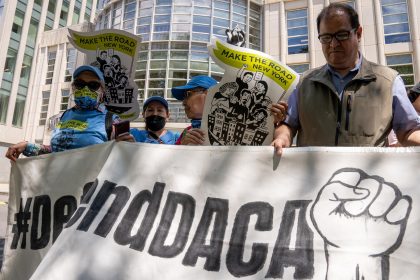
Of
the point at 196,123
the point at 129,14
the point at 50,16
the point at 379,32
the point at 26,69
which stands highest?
the point at 50,16

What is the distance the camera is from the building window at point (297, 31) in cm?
1927

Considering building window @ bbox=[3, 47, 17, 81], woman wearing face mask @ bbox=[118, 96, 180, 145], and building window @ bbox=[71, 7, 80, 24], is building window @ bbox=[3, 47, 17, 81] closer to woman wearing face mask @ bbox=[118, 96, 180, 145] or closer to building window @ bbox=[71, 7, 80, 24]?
building window @ bbox=[71, 7, 80, 24]

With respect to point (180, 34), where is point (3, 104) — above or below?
below

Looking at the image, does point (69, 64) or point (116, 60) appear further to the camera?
point (69, 64)

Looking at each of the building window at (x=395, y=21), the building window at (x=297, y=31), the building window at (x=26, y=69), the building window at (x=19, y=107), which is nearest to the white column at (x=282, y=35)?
the building window at (x=297, y=31)

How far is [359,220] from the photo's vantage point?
5.06 feet

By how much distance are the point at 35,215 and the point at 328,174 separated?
1.79m

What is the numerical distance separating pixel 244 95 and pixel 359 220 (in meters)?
0.90

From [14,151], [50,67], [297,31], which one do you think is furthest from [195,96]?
[50,67]

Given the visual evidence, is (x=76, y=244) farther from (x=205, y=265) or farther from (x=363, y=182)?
(x=363, y=182)

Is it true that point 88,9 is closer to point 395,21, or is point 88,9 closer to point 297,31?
point 297,31

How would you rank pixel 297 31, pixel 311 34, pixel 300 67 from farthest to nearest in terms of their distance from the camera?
pixel 297 31 < pixel 300 67 < pixel 311 34

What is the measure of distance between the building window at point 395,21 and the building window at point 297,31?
3765 millimetres

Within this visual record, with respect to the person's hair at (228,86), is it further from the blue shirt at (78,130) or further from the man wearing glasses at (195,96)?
the blue shirt at (78,130)
